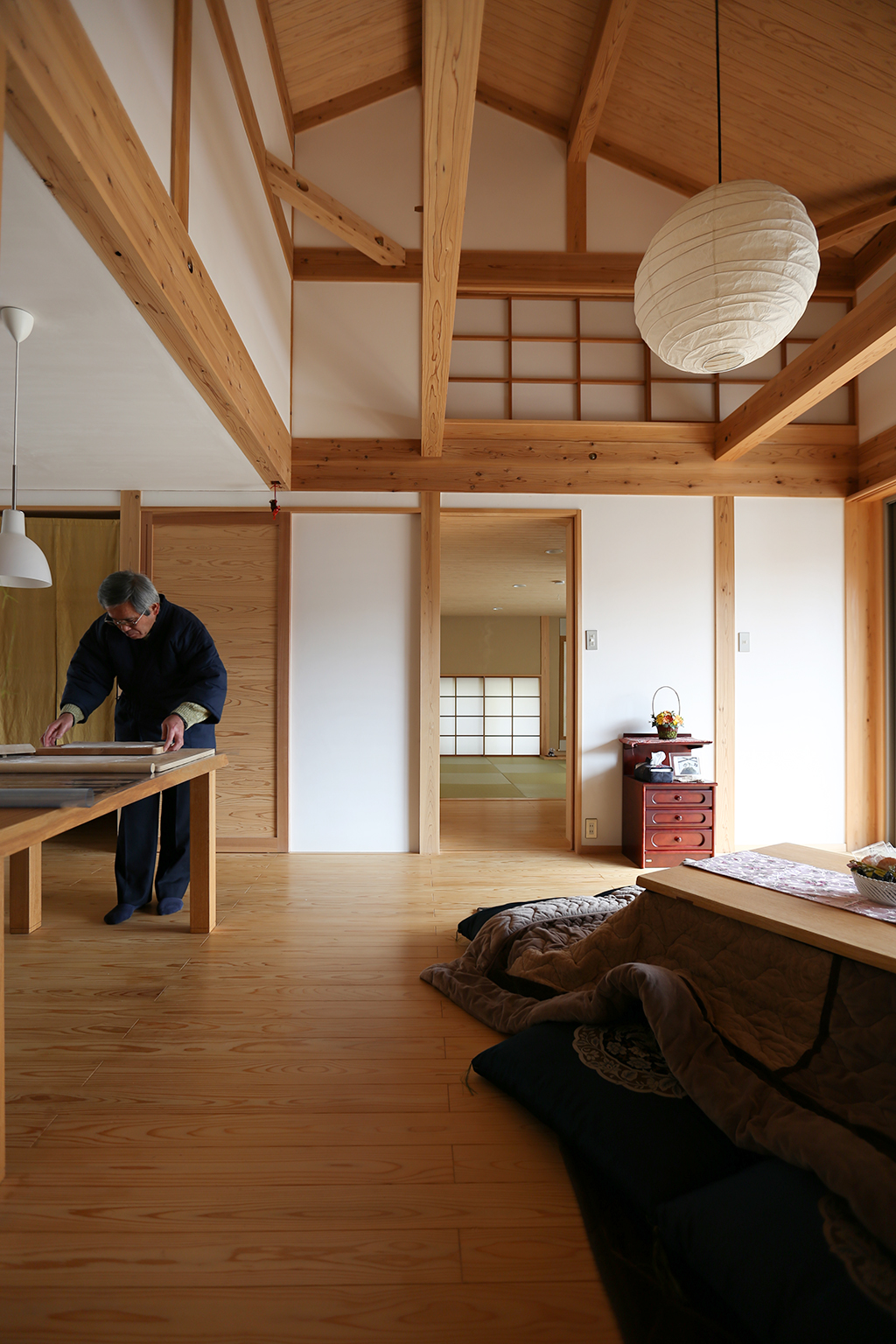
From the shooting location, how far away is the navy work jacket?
304 centimetres

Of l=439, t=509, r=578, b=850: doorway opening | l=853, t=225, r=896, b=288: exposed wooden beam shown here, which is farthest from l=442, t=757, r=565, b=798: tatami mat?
l=853, t=225, r=896, b=288: exposed wooden beam

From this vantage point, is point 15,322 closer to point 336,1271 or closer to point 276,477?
point 276,477

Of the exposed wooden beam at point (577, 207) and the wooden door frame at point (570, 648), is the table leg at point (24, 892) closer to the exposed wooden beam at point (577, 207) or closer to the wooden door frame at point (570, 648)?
the wooden door frame at point (570, 648)

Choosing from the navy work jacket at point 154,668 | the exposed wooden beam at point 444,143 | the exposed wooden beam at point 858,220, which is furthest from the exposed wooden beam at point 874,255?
the navy work jacket at point 154,668

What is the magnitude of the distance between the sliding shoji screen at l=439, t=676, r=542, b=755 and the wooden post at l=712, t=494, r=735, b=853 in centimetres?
802

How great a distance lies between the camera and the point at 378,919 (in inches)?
115

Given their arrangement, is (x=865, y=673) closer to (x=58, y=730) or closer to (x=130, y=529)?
(x=58, y=730)

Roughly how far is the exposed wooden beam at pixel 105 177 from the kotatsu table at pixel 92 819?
1310mm

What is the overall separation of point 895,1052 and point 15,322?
2.90m

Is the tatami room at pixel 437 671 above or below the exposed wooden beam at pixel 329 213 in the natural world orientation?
below

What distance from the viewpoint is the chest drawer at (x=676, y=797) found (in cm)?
387

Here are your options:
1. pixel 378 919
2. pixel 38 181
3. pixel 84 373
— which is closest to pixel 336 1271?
pixel 378 919

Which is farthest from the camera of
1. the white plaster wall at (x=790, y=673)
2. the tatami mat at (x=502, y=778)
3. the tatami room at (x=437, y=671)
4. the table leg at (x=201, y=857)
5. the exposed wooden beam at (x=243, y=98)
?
the tatami mat at (x=502, y=778)

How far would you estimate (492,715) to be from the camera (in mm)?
12367
